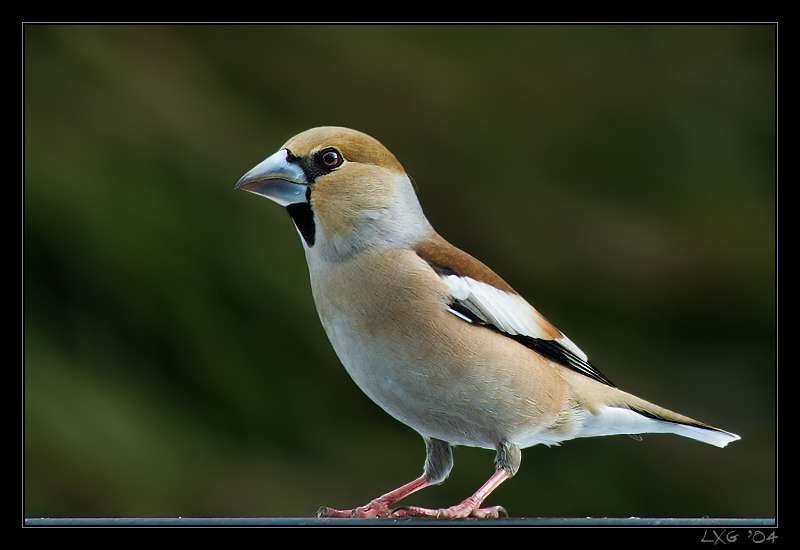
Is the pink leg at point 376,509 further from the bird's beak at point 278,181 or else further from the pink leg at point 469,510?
the bird's beak at point 278,181

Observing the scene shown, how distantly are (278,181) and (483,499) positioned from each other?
3.37 ft

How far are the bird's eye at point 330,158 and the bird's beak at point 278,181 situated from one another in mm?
68

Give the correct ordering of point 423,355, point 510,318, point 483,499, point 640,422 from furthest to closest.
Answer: point 640,422, point 510,318, point 483,499, point 423,355

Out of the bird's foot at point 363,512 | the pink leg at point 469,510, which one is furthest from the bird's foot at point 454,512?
the bird's foot at point 363,512

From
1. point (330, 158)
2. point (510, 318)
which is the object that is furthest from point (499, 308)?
point (330, 158)

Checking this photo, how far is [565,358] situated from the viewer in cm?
273

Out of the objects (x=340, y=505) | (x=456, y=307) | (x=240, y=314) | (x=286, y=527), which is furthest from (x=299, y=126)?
(x=286, y=527)

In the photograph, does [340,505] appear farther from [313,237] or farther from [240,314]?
[313,237]

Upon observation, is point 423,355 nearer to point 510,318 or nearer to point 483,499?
point 510,318

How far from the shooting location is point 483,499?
2533mm

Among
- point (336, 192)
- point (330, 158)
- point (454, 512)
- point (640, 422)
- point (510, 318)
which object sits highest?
point (330, 158)

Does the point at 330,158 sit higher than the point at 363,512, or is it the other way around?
the point at 330,158

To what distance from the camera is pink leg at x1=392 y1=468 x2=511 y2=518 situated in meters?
2.47

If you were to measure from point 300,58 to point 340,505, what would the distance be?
2188 mm
